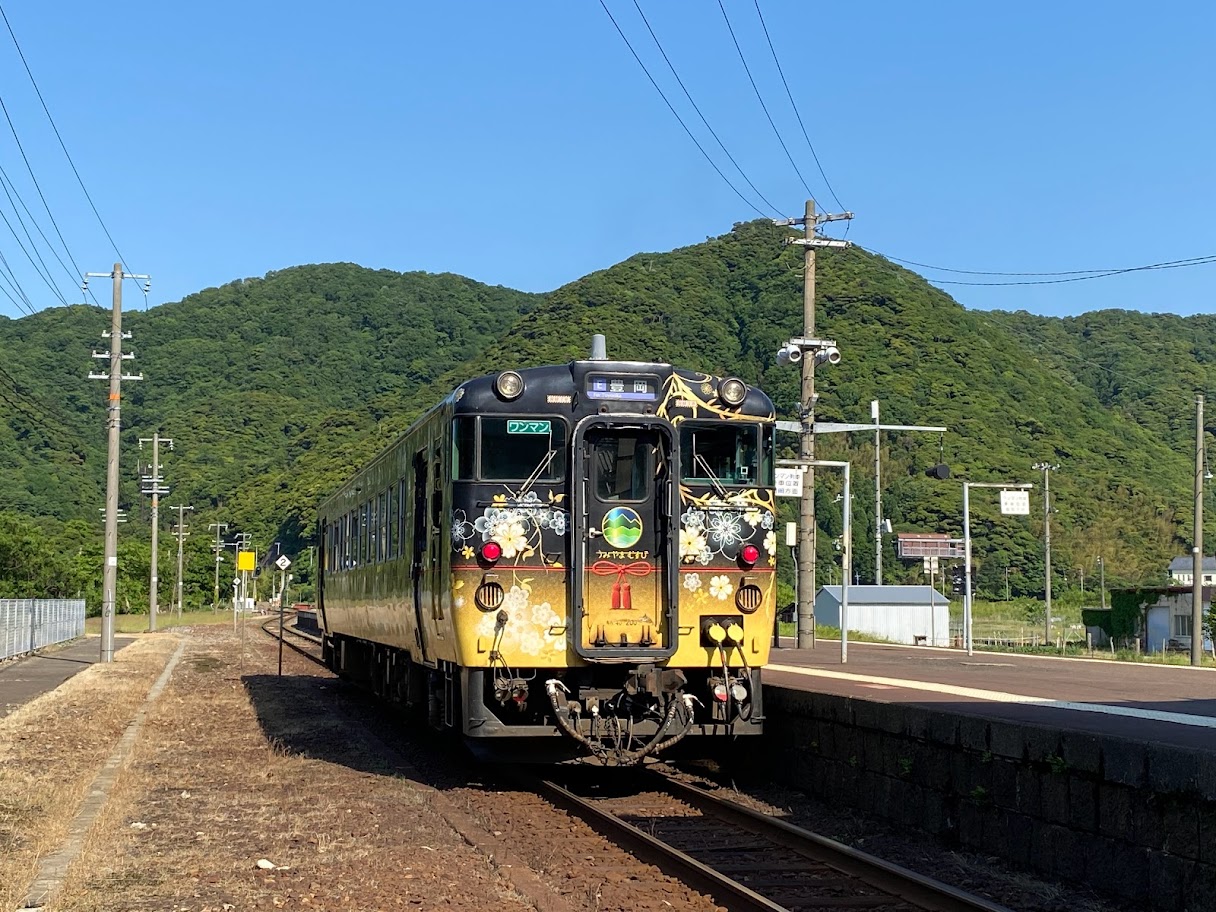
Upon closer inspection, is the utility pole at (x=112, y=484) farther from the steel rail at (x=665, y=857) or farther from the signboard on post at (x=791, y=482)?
the steel rail at (x=665, y=857)

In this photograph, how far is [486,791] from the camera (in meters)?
12.4

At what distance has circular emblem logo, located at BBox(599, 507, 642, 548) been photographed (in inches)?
461

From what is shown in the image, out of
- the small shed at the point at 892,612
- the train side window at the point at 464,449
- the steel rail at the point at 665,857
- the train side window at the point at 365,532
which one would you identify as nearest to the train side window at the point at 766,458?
the train side window at the point at 464,449

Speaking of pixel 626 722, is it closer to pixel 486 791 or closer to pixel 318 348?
pixel 486 791

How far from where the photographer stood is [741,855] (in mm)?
9289

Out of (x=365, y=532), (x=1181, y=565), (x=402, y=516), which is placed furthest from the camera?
(x=1181, y=565)

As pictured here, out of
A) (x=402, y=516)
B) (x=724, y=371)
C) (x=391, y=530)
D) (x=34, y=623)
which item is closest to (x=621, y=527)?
(x=402, y=516)

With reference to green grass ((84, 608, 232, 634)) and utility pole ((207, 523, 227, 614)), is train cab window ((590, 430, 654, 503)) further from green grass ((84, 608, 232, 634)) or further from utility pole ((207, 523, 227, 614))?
utility pole ((207, 523, 227, 614))

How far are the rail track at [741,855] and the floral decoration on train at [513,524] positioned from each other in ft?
6.60

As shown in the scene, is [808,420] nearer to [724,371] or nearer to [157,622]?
[157,622]

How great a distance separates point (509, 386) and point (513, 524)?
113cm

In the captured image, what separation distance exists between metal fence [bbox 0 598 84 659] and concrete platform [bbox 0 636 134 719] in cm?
33

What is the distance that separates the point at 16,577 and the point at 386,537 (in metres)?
53.4

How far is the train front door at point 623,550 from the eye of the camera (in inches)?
455
